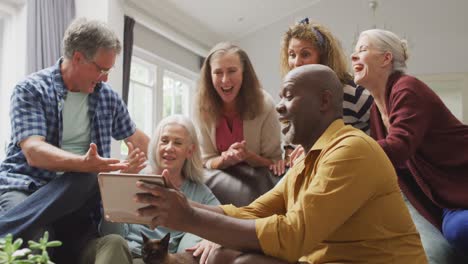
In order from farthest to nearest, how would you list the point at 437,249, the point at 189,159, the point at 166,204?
1. the point at 189,159
2. the point at 437,249
3. the point at 166,204

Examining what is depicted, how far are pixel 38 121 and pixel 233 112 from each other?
1.03 m

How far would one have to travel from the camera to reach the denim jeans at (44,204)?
181cm

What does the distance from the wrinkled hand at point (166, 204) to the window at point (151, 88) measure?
4.68 meters

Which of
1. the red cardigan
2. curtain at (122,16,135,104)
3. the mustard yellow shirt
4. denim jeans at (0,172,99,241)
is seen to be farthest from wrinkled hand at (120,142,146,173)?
curtain at (122,16,135,104)

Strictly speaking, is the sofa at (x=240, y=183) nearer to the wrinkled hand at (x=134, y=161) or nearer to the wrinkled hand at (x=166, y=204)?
the wrinkled hand at (x=134, y=161)

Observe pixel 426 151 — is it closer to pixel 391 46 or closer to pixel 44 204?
pixel 391 46

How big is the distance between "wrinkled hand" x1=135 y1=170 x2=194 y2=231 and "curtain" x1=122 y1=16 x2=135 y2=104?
3.91m

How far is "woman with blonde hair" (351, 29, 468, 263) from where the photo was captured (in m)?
1.77

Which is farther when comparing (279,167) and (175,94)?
(175,94)

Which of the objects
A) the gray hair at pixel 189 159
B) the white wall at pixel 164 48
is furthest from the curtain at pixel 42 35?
the gray hair at pixel 189 159

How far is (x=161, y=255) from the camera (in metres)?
1.88

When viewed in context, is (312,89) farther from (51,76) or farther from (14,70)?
(14,70)

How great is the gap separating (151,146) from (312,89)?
47.4 inches

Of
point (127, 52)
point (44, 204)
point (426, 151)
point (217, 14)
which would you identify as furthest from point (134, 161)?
point (217, 14)
